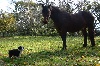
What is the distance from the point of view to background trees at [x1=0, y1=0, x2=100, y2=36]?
51219 mm

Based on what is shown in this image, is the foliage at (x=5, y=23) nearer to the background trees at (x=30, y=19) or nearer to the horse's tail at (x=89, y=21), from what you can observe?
the background trees at (x=30, y=19)

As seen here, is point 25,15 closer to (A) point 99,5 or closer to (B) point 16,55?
(A) point 99,5

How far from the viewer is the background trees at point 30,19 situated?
168 feet

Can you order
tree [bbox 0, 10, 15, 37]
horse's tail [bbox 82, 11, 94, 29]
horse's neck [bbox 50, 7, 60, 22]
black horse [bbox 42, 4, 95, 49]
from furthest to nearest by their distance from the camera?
tree [bbox 0, 10, 15, 37] < horse's tail [bbox 82, 11, 94, 29] < horse's neck [bbox 50, 7, 60, 22] < black horse [bbox 42, 4, 95, 49]

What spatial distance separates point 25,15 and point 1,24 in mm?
14042

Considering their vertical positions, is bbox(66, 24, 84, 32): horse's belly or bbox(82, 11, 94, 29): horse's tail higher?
bbox(82, 11, 94, 29): horse's tail

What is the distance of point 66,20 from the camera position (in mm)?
17500

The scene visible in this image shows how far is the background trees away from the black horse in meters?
27.0

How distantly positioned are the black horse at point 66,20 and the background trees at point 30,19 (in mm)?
27045

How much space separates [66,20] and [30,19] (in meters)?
44.5

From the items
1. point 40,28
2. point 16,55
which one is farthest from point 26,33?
point 16,55

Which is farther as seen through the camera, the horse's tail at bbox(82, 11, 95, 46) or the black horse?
the horse's tail at bbox(82, 11, 95, 46)

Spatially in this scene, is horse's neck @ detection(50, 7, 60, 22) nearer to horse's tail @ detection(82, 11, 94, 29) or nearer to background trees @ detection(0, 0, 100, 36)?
horse's tail @ detection(82, 11, 94, 29)

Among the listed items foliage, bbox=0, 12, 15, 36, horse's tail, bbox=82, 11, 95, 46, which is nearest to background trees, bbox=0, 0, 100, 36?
foliage, bbox=0, 12, 15, 36
